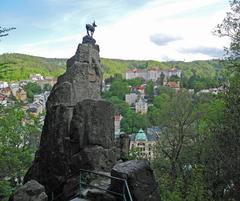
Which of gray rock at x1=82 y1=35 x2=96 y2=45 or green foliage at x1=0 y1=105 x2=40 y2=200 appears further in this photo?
green foliage at x1=0 y1=105 x2=40 y2=200

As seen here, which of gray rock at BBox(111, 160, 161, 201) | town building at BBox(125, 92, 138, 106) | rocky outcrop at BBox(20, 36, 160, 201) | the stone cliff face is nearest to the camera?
gray rock at BBox(111, 160, 161, 201)

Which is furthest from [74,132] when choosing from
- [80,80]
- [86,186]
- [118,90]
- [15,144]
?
[118,90]

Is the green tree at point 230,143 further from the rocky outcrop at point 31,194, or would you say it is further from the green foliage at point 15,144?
the green foliage at point 15,144

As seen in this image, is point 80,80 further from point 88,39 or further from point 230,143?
point 230,143

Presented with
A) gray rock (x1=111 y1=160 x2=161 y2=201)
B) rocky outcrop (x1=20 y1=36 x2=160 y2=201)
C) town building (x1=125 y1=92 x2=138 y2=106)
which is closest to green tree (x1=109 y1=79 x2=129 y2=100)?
town building (x1=125 y1=92 x2=138 y2=106)

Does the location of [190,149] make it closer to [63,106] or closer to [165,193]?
[165,193]

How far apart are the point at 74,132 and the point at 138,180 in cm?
415

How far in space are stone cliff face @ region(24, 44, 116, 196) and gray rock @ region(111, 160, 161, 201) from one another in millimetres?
2514

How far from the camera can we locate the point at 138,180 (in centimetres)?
1145

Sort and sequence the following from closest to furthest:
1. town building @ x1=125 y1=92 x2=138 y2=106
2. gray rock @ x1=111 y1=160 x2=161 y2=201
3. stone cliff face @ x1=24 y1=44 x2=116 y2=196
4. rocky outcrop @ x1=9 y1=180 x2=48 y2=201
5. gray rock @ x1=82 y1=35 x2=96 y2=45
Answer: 1. gray rock @ x1=111 y1=160 x2=161 y2=201
2. rocky outcrop @ x1=9 y1=180 x2=48 y2=201
3. stone cliff face @ x1=24 y1=44 x2=116 y2=196
4. gray rock @ x1=82 y1=35 x2=96 y2=45
5. town building @ x1=125 y1=92 x2=138 y2=106

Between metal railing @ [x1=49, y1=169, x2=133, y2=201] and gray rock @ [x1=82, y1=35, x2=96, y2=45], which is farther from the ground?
gray rock @ [x1=82, y1=35, x2=96, y2=45]

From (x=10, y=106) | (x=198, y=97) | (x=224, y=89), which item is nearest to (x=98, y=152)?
(x=224, y=89)

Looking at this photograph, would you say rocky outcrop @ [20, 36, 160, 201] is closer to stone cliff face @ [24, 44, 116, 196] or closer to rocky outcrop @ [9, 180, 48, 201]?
stone cliff face @ [24, 44, 116, 196]

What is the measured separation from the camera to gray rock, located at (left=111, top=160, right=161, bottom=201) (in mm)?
11320
